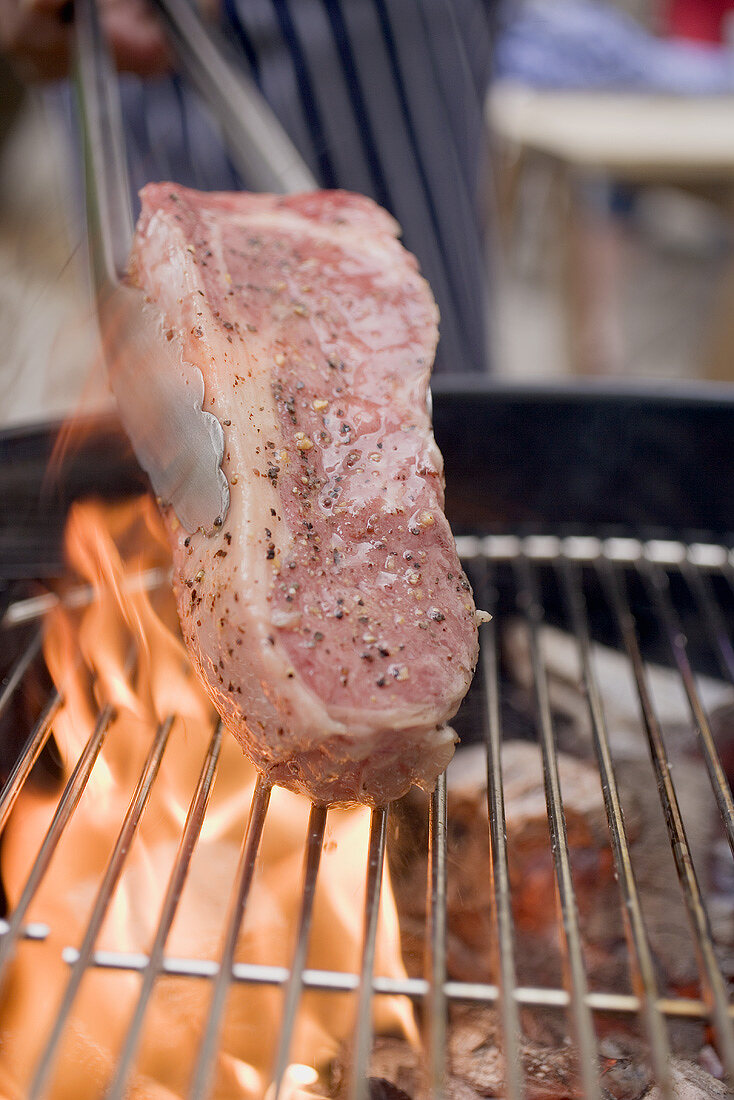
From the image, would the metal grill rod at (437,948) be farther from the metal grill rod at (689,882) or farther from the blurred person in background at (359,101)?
the blurred person in background at (359,101)

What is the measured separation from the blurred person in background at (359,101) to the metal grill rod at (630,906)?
144cm

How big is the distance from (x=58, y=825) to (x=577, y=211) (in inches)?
167

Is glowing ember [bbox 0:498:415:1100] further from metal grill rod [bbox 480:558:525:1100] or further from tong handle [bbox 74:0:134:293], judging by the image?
tong handle [bbox 74:0:134:293]

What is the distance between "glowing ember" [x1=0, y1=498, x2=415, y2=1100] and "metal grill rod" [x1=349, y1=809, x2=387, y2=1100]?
0.12 metres

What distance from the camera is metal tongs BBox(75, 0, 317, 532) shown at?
3.61 feet

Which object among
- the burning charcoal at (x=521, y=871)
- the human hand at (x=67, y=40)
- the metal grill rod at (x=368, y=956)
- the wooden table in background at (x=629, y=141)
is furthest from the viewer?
the wooden table in background at (x=629, y=141)

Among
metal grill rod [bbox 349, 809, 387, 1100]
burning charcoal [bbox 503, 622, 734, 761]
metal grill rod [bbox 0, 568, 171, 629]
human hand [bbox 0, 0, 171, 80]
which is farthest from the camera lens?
human hand [bbox 0, 0, 171, 80]

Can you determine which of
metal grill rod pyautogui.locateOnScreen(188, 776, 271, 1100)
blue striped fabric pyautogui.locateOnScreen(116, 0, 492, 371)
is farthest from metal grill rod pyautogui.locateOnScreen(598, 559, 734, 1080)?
blue striped fabric pyautogui.locateOnScreen(116, 0, 492, 371)

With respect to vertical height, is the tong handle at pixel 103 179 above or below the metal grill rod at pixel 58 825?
above

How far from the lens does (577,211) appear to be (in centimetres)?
447

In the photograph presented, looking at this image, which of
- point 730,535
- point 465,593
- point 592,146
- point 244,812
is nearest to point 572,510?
point 730,535

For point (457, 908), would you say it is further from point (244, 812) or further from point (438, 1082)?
point (438, 1082)

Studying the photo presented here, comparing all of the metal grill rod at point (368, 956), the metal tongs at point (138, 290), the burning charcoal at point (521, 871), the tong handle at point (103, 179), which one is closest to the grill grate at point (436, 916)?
the metal grill rod at point (368, 956)

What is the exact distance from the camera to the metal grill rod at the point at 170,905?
83cm
